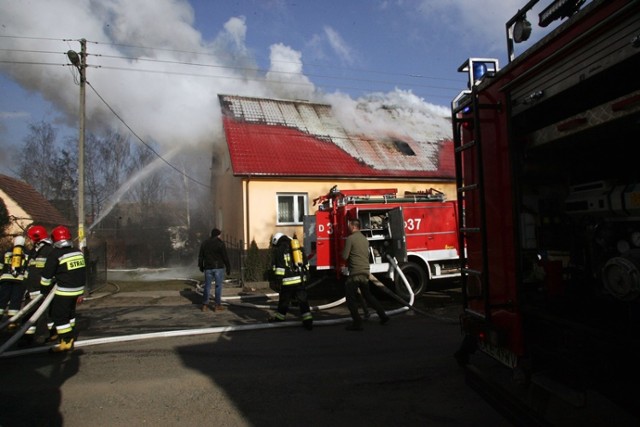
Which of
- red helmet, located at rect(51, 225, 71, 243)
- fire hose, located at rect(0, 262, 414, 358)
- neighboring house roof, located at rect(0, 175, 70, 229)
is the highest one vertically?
neighboring house roof, located at rect(0, 175, 70, 229)

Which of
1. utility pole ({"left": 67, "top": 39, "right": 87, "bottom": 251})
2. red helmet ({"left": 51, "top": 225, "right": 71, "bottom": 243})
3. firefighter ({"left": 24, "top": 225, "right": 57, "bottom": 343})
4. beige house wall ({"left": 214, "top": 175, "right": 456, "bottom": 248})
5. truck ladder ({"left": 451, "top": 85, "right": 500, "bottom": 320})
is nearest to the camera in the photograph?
truck ladder ({"left": 451, "top": 85, "right": 500, "bottom": 320})

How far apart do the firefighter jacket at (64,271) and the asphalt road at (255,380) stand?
757 mm

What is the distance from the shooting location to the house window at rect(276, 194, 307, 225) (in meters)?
13.1

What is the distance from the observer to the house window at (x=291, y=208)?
13.1m

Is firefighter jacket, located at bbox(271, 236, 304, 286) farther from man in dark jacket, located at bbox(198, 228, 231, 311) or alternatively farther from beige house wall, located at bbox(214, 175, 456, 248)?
beige house wall, located at bbox(214, 175, 456, 248)

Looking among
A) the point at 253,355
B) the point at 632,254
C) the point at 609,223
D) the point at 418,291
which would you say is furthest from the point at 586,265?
the point at 418,291

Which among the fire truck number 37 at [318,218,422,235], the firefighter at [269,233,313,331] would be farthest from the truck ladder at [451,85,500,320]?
the fire truck number 37 at [318,218,422,235]

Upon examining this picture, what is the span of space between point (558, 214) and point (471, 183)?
2.33ft

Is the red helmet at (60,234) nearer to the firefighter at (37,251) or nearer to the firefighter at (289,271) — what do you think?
the firefighter at (37,251)

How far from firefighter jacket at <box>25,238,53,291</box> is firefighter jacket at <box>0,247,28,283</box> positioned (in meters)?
0.16

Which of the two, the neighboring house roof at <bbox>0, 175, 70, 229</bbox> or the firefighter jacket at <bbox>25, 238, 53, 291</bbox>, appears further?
the neighboring house roof at <bbox>0, 175, 70, 229</bbox>

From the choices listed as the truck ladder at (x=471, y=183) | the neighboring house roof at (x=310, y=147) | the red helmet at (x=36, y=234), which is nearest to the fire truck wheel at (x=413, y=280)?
the truck ladder at (x=471, y=183)

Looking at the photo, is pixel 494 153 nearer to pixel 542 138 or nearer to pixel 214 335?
pixel 542 138

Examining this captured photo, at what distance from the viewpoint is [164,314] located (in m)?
7.43
